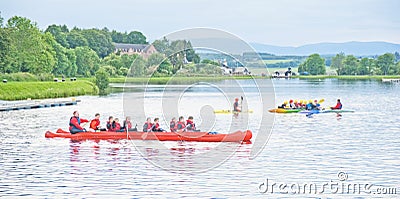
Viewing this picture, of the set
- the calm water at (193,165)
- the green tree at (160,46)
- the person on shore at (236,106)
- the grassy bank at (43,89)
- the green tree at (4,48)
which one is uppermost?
the green tree at (4,48)

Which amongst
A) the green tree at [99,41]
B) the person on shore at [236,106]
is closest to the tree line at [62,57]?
the person on shore at [236,106]

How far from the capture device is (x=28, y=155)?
32031mm

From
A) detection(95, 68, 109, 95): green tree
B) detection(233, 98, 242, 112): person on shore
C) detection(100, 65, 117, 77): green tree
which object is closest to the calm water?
detection(233, 98, 242, 112): person on shore

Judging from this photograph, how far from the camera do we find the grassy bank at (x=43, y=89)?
232 feet

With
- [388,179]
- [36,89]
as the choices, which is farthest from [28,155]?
[36,89]

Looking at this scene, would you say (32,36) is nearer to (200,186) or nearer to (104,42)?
(200,186)

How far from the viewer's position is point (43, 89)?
7869 centimetres

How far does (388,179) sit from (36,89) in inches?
2267

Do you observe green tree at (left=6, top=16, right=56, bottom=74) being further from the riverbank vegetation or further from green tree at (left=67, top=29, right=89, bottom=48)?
green tree at (left=67, top=29, right=89, bottom=48)

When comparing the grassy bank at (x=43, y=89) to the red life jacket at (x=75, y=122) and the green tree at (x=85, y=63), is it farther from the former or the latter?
the red life jacket at (x=75, y=122)

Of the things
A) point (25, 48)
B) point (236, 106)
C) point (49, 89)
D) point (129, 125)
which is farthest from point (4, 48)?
point (129, 125)

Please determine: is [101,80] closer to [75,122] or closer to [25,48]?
[25,48]

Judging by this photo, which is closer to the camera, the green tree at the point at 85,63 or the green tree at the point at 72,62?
the green tree at the point at 72,62

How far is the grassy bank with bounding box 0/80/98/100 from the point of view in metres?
70.7
